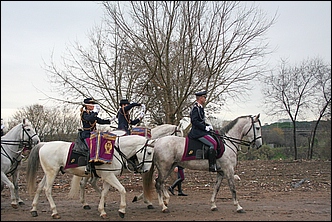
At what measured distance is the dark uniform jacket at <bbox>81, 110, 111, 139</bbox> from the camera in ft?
30.4

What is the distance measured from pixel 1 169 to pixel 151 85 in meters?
6.70

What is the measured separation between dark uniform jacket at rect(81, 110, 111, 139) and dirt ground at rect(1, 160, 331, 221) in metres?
1.91

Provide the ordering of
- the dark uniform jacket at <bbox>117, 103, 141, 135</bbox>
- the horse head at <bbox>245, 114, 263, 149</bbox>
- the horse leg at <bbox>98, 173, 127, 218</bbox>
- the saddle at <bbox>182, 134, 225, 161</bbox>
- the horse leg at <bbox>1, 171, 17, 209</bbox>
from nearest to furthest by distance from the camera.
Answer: the horse leg at <bbox>98, 173, 127, 218</bbox>, the horse leg at <bbox>1, 171, 17, 209</bbox>, the saddle at <bbox>182, 134, 225, 161</bbox>, the horse head at <bbox>245, 114, 263, 149</bbox>, the dark uniform jacket at <bbox>117, 103, 141, 135</bbox>

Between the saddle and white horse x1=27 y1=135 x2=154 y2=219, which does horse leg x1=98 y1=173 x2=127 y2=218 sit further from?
the saddle

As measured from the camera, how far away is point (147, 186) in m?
10.0

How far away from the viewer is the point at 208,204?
1044cm

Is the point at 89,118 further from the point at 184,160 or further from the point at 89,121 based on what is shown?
the point at 184,160

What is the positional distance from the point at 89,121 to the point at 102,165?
46.5 inches

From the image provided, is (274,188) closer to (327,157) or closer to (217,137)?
(217,137)

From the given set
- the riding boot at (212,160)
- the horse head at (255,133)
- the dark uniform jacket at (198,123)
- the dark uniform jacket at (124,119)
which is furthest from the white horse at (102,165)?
the horse head at (255,133)

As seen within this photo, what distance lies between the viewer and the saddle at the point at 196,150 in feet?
30.8

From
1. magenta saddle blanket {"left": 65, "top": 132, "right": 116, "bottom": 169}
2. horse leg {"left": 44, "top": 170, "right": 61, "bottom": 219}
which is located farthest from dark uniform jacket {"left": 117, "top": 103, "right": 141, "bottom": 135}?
horse leg {"left": 44, "top": 170, "right": 61, "bottom": 219}

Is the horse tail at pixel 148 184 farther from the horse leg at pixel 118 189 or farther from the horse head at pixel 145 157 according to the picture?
the horse leg at pixel 118 189

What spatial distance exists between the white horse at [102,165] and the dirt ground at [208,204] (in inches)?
18.2
